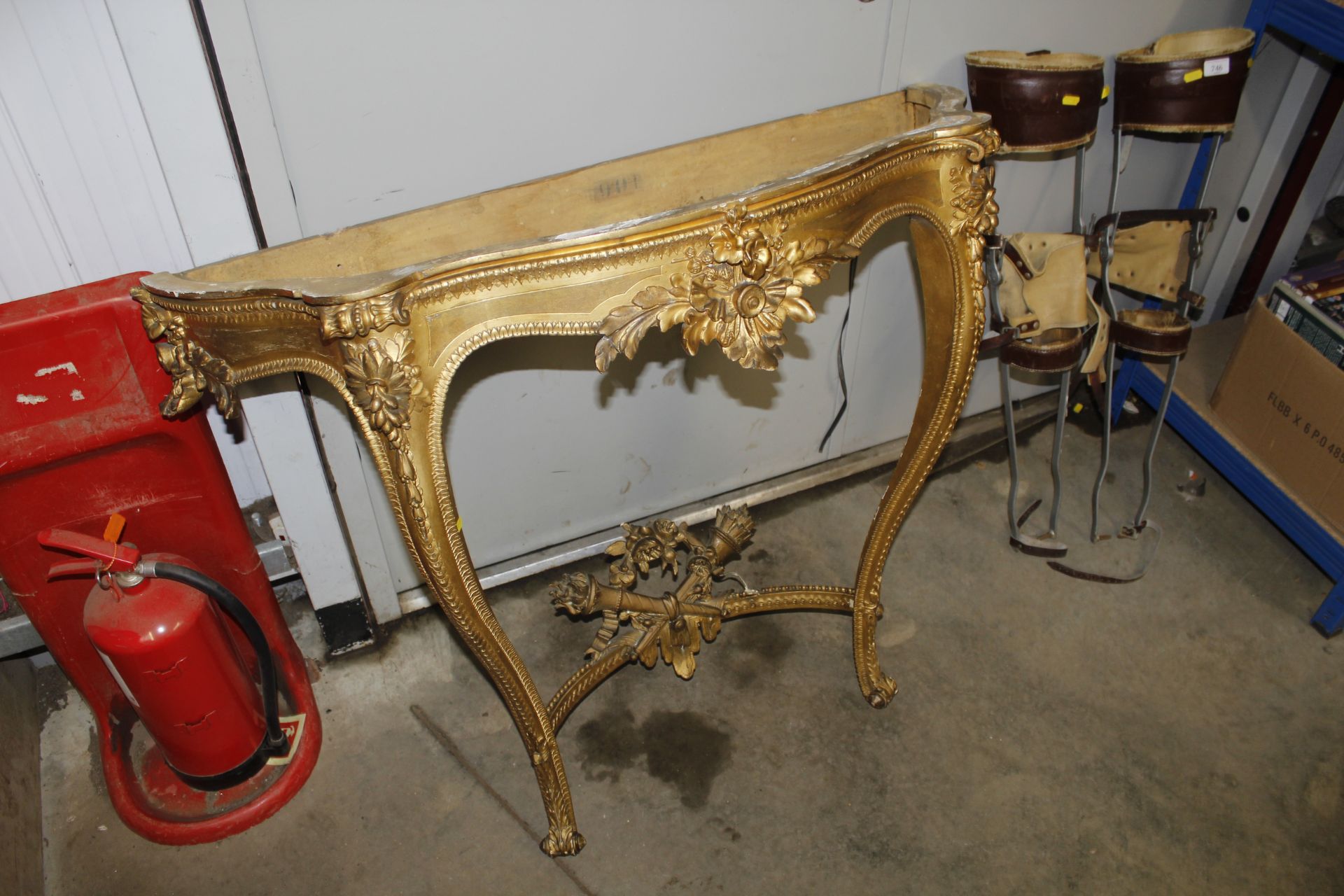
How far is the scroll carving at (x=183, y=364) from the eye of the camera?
1.26 metres

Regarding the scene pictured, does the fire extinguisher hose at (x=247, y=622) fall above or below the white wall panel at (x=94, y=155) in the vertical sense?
→ below

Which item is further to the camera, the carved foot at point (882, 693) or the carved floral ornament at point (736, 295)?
the carved foot at point (882, 693)

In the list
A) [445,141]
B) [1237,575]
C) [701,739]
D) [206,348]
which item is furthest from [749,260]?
[1237,575]

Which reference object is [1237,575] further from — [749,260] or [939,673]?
[749,260]

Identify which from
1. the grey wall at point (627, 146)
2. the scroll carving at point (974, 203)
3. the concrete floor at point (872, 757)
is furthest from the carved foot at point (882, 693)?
the scroll carving at point (974, 203)

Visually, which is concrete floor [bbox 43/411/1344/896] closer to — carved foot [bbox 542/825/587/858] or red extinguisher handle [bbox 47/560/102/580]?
carved foot [bbox 542/825/587/858]

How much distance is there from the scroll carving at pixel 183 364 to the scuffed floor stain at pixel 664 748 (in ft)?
3.28

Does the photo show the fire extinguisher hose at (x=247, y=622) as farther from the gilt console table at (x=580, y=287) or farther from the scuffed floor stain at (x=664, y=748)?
the scuffed floor stain at (x=664, y=748)

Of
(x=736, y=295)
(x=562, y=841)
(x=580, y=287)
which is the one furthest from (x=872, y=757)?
(x=580, y=287)

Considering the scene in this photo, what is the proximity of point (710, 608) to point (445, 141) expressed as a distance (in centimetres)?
105

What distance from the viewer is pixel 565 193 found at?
1536 millimetres

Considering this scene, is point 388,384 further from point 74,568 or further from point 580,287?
point 74,568

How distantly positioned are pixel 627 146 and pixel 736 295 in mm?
543

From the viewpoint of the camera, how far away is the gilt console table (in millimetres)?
1160
